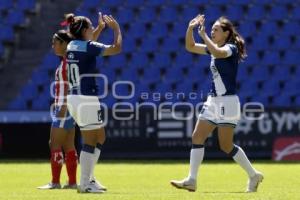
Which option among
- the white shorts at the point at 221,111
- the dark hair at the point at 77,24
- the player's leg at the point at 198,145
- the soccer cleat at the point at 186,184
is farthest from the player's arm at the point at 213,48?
the soccer cleat at the point at 186,184

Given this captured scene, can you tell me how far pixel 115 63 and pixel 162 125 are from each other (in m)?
2.98

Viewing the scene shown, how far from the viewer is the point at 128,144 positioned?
16203 millimetres

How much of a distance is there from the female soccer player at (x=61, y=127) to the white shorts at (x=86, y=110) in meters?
1.09

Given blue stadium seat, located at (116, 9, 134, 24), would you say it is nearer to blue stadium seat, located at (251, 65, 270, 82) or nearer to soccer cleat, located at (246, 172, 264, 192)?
blue stadium seat, located at (251, 65, 270, 82)

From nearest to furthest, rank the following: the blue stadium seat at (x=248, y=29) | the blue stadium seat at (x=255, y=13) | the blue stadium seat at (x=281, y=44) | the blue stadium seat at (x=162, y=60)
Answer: the blue stadium seat at (x=162, y=60)
the blue stadium seat at (x=281, y=44)
the blue stadium seat at (x=248, y=29)
the blue stadium seat at (x=255, y=13)

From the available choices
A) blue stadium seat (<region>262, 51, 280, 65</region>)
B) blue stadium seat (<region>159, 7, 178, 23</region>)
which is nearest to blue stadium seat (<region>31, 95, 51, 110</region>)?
blue stadium seat (<region>159, 7, 178, 23</region>)

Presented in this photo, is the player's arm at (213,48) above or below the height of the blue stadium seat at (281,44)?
below

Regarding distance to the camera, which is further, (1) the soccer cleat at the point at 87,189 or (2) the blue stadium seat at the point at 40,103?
(2) the blue stadium seat at the point at 40,103

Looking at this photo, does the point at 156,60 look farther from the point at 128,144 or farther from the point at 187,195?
the point at 187,195

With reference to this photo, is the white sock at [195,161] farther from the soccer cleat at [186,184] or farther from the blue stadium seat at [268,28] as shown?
the blue stadium seat at [268,28]

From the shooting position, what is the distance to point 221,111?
883cm

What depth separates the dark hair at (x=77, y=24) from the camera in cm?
874

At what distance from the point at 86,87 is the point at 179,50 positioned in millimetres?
10553

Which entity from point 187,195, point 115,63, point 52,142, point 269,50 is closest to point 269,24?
point 269,50
